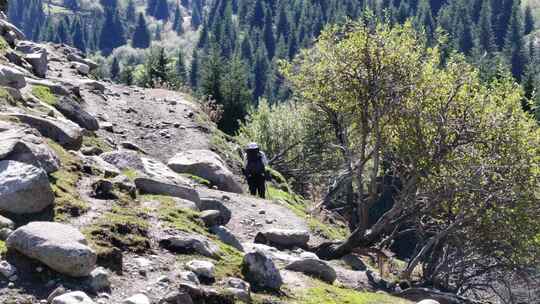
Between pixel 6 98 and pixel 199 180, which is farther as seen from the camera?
pixel 199 180

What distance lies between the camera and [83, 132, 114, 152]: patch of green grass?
1875 centimetres

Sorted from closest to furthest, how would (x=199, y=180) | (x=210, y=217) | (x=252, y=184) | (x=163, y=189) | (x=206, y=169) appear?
(x=210, y=217), (x=163, y=189), (x=199, y=180), (x=206, y=169), (x=252, y=184)

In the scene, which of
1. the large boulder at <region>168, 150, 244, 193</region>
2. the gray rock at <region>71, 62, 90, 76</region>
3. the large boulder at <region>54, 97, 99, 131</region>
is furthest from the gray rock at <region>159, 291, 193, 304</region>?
the gray rock at <region>71, 62, 90, 76</region>

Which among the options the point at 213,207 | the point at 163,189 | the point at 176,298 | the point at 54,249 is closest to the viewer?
the point at 54,249

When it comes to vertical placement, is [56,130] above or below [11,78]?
below

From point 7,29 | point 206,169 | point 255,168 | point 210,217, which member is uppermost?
point 7,29

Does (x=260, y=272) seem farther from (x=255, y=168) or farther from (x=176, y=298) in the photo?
(x=255, y=168)

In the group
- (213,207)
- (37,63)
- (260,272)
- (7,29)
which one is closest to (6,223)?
(260,272)

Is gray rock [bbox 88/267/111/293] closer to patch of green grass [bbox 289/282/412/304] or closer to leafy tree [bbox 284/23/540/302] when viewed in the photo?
patch of green grass [bbox 289/282/412/304]

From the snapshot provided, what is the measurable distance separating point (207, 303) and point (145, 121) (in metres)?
17.9

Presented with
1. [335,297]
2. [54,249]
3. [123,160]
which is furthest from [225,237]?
[54,249]

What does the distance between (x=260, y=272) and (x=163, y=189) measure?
3.98m

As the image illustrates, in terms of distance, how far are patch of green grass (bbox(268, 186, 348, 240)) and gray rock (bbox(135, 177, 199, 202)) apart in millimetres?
6705

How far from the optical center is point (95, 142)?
19.5m
